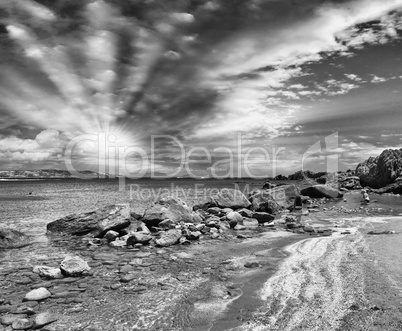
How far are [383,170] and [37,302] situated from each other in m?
52.2

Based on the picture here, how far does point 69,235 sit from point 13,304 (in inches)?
347

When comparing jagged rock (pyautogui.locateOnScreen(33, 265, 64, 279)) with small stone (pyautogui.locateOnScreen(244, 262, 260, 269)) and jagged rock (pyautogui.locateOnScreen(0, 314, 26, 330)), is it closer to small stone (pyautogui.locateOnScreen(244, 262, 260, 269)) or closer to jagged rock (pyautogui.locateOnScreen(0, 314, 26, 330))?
jagged rock (pyautogui.locateOnScreen(0, 314, 26, 330))

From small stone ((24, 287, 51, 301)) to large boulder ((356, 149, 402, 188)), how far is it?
166 feet

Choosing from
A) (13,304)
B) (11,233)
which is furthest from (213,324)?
(11,233)

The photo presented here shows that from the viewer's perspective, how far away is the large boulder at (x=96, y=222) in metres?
13.9

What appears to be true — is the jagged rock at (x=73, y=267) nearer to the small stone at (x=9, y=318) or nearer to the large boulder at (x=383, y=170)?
the small stone at (x=9, y=318)

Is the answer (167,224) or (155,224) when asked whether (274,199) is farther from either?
(155,224)

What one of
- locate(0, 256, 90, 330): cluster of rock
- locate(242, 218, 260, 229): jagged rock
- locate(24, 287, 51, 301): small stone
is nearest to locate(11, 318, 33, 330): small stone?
locate(0, 256, 90, 330): cluster of rock

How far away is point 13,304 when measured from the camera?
5945mm

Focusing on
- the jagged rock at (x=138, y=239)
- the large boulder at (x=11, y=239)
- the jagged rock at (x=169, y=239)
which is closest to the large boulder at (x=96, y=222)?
the large boulder at (x=11, y=239)

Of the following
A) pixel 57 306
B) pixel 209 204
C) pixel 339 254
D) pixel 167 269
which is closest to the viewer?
pixel 57 306

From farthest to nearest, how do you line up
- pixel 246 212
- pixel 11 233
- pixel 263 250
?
pixel 246 212 < pixel 11 233 < pixel 263 250

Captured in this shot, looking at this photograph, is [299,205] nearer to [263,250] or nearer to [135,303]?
[263,250]

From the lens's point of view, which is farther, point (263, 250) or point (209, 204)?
point (209, 204)
